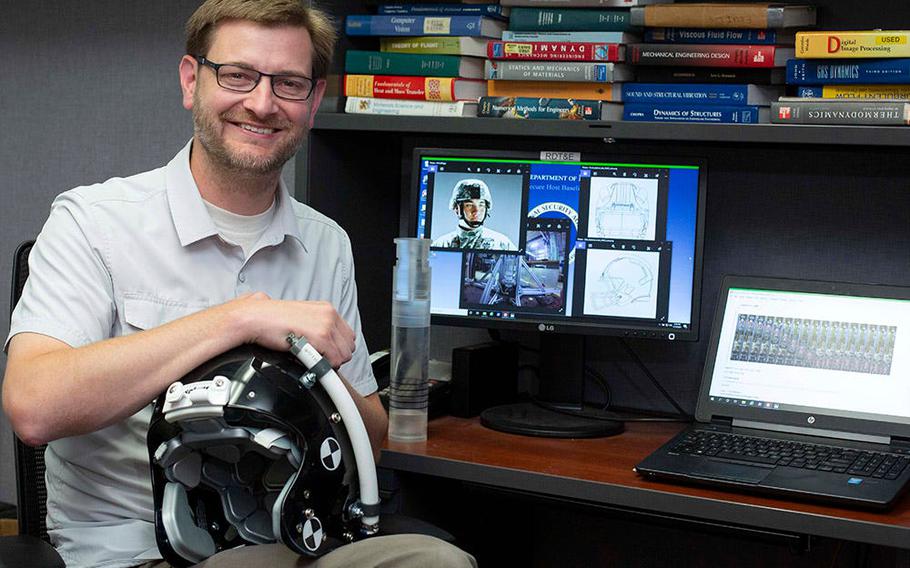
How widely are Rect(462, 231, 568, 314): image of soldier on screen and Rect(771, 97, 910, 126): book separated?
0.43 m

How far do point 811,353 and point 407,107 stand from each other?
79 cm

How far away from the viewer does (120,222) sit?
166 cm

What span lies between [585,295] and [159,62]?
918 millimetres

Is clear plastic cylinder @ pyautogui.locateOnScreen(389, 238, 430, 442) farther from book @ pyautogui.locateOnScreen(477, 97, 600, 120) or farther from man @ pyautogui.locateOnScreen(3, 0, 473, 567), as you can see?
book @ pyautogui.locateOnScreen(477, 97, 600, 120)

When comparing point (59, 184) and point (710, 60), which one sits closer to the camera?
point (710, 60)

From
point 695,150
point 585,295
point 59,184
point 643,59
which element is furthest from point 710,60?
point 59,184

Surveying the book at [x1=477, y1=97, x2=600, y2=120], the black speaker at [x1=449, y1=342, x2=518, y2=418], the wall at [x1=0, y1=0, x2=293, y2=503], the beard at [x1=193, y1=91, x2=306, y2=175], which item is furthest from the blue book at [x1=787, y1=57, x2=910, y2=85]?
the wall at [x1=0, y1=0, x2=293, y2=503]

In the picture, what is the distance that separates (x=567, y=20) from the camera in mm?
2010

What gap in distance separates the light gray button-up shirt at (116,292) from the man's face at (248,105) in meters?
0.08

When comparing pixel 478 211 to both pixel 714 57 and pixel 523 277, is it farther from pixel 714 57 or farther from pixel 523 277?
pixel 714 57

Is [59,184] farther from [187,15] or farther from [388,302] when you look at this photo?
[388,302]

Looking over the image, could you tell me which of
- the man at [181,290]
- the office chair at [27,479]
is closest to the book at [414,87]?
the man at [181,290]

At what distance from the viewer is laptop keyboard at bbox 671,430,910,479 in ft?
5.50

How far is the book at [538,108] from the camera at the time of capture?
1.97 metres
